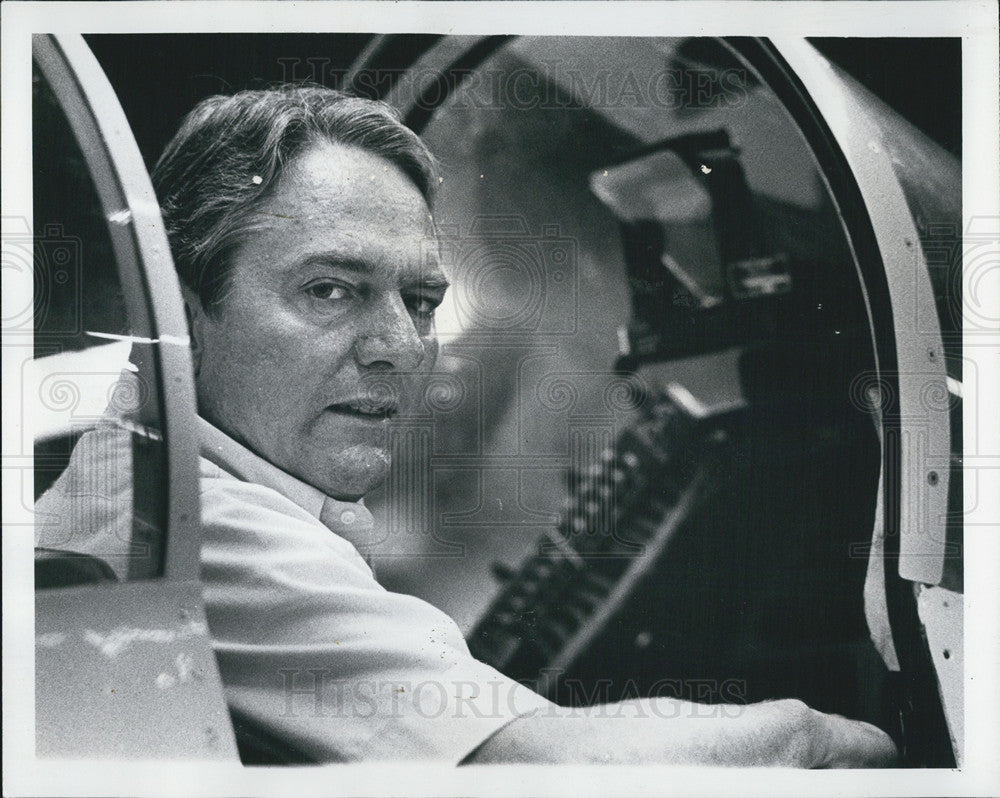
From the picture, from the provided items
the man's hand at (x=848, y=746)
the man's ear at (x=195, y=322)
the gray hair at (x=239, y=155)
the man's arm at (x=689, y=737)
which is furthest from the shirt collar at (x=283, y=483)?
the man's hand at (x=848, y=746)

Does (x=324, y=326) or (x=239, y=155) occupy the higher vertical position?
(x=239, y=155)

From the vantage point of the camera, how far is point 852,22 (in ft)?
6.28

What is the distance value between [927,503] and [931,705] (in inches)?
18.7

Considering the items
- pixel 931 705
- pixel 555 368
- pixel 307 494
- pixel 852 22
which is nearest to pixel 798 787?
pixel 931 705

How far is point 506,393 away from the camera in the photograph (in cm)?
188

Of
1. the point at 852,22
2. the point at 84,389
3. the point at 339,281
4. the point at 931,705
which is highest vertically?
the point at 852,22

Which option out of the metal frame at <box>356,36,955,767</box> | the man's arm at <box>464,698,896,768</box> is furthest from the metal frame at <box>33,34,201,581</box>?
the metal frame at <box>356,36,955,767</box>

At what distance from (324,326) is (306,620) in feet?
2.15

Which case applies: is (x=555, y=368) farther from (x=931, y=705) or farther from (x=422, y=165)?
(x=931, y=705)

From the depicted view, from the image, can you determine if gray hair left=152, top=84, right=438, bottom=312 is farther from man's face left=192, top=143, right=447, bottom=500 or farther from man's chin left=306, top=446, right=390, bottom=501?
man's chin left=306, top=446, right=390, bottom=501

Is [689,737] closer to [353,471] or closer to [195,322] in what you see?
[353,471]

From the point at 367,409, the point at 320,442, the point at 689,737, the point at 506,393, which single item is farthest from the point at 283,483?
the point at 689,737

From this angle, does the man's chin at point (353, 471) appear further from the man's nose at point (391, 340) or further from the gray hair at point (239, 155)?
the gray hair at point (239, 155)

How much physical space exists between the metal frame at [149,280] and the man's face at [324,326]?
6cm
